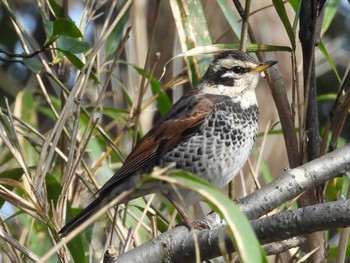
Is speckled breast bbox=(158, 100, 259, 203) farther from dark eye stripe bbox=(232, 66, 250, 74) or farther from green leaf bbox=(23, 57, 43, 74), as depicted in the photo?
green leaf bbox=(23, 57, 43, 74)

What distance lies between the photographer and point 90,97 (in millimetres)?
5852

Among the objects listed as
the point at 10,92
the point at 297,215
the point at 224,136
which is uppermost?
the point at 10,92

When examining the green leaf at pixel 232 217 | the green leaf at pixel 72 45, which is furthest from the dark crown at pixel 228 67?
the green leaf at pixel 232 217

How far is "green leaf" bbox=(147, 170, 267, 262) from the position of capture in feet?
6.39

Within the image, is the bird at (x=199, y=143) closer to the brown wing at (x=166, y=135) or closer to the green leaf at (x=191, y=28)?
the brown wing at (x=166, y=135)

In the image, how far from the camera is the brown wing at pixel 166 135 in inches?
151

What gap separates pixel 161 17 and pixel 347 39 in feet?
5.23

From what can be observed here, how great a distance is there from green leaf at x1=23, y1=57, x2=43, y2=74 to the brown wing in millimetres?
627

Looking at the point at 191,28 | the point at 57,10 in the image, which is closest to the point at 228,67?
the point at 191,28

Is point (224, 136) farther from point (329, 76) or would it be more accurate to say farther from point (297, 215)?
point (329, 76)

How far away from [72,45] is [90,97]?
2.35m

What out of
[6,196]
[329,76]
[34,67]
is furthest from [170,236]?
[329,76]

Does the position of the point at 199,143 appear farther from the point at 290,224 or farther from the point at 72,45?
the point at 290,224

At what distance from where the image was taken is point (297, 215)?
2.35 meters
